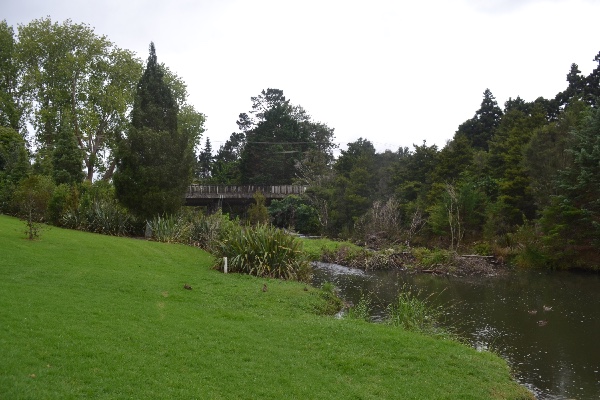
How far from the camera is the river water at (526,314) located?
1015cm

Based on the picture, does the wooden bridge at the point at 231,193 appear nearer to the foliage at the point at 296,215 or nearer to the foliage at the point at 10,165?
the foliage at the point at 296,215

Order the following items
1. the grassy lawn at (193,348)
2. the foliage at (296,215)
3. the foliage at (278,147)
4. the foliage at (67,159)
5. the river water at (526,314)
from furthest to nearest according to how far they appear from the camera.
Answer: the foliage at (278,147)
the foliage at (296,215)
the foliage at (67,159)
the river water at (526,314)
the grassy lawn at (193,348)

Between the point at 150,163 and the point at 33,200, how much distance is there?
666 cm

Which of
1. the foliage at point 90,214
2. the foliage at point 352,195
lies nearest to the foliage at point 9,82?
the foliage at point 90,214

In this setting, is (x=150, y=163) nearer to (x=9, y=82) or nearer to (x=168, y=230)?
(x=168, y=230)

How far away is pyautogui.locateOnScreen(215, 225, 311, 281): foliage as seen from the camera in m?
17.0

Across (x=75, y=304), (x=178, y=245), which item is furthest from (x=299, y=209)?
(x=75, y=304)

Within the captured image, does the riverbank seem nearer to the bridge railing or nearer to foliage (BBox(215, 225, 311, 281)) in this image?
foliage (BBox(215, 225, 311, 281))

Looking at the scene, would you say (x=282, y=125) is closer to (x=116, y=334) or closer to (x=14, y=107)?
(x=14, y=107)

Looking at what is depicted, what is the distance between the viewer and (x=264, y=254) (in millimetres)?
17172

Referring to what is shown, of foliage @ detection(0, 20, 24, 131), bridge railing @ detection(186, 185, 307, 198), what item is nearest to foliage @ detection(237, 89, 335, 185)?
bridge railing @ detection(186, 185, 307, 198)

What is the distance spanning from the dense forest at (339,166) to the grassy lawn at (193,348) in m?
7.78

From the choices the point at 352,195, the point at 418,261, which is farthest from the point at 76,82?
the point at 418,261

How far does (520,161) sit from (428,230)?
270 inches
